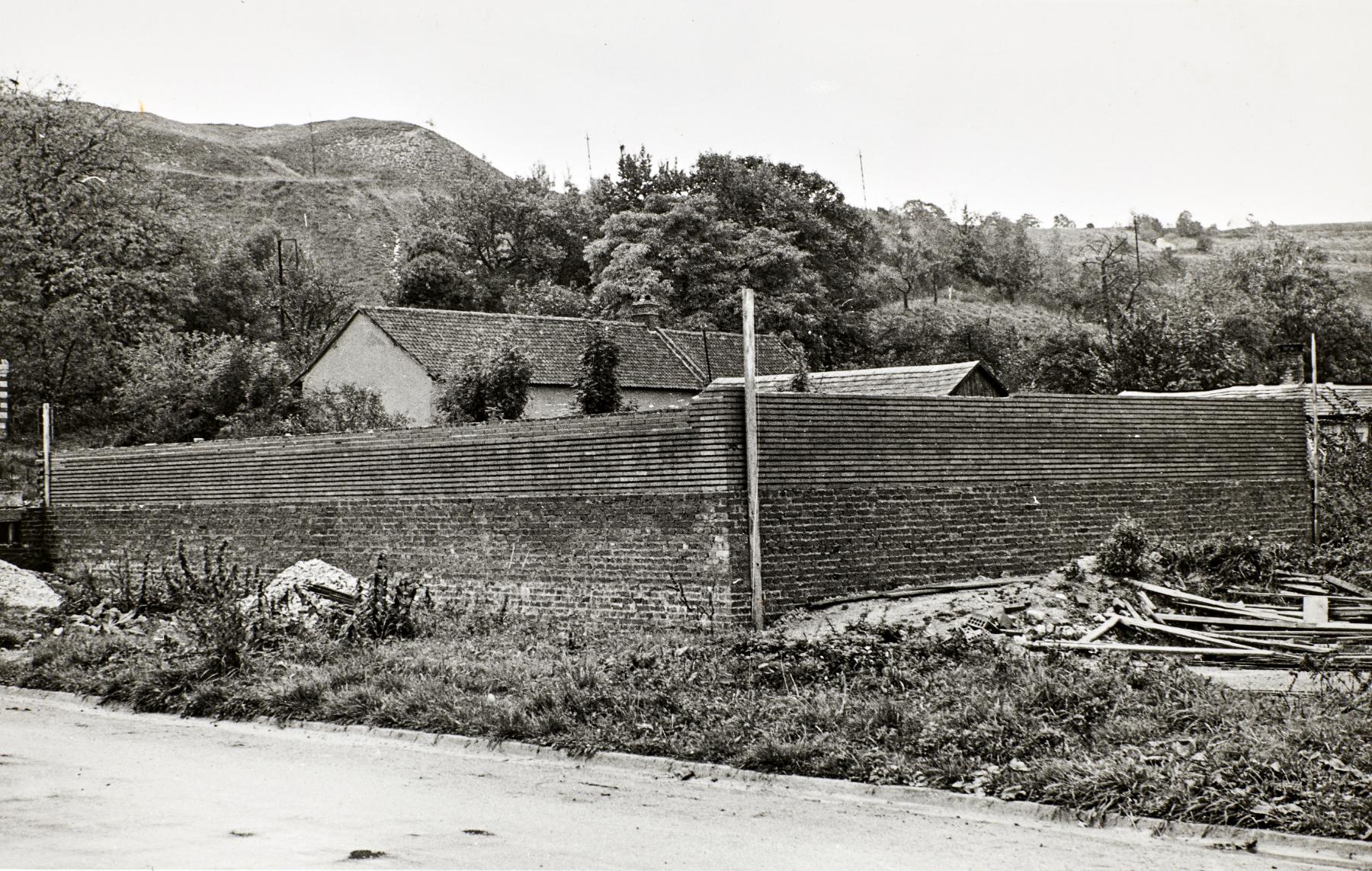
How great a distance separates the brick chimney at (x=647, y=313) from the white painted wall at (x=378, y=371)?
9570mm

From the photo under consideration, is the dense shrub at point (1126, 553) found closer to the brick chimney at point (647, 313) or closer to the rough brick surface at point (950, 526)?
the rough brick surface at point (950, 526)

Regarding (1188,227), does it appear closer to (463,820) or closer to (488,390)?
(488,390)

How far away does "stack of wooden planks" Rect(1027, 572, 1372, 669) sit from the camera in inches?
452

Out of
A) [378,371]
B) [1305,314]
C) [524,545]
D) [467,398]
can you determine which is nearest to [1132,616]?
[524,545]

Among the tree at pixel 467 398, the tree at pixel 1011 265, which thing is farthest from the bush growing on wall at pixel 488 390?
the tree at pixel 1011 265

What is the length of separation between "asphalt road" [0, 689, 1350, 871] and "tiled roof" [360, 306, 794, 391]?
26204mm

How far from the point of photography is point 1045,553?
16672mm

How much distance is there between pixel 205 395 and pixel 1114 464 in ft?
97.6

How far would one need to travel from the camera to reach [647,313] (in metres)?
44.2

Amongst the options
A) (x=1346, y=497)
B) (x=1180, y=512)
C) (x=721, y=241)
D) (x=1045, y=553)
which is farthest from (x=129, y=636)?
(x=721, y=241)

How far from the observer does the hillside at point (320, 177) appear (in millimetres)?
95750

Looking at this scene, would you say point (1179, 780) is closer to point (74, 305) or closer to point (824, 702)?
point (824, 702)

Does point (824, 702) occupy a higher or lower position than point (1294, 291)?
lower

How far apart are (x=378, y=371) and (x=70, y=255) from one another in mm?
18842
